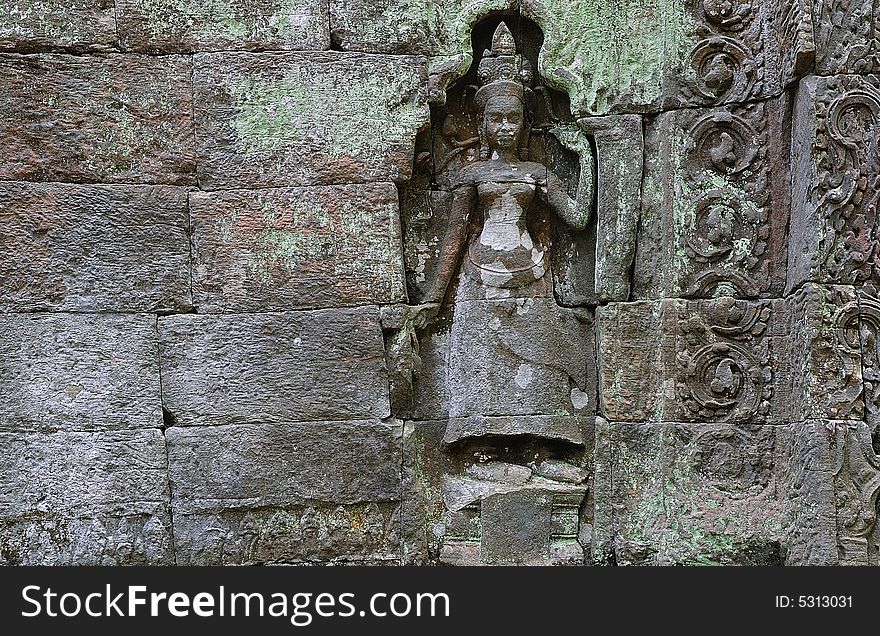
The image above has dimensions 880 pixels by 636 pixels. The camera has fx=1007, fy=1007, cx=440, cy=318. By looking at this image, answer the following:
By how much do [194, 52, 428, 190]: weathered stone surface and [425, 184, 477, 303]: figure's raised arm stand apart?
0.35m

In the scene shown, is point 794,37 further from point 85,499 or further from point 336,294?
point 85,499

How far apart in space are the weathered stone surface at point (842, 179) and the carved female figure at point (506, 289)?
1029 mm

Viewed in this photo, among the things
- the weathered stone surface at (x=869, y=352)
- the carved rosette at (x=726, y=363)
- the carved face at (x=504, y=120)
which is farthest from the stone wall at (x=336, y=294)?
the weathered stone surface at (x=869, y=352)

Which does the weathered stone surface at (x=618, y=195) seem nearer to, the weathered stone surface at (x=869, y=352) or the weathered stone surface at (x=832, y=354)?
the weathered stone surface at (x=832, y=354)

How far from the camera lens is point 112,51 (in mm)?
4711

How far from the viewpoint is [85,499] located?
4.63 metres

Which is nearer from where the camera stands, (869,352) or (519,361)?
(869,352)

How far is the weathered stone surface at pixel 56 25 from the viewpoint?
4.68 metres

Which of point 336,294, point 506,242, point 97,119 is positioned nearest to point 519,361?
point 506,242

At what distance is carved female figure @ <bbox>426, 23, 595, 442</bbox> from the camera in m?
4.77

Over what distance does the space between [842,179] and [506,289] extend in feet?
5.11

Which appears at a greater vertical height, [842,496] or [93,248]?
[93,248]

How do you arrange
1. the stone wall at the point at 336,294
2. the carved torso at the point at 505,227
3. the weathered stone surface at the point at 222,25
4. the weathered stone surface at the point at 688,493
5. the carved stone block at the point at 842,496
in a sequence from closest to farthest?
the carved stone block at the point at 842,496 < the weathered stone surface at the point at 688,493 < the stone wall at the point at 336,294 < the weathered stone surface at the point at 222,25 < the carved torso at the point at 505,227

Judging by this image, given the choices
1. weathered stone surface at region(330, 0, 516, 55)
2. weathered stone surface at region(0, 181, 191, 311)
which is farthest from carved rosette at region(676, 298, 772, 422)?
weathered stone surface at region(0, 181, 191, 311)
